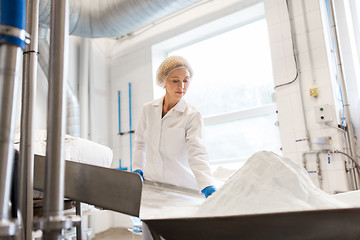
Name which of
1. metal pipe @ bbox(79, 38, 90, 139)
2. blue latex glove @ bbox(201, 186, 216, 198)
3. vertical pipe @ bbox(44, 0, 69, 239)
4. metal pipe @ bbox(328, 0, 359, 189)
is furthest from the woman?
metal pipe @ bbox(79, 38, 90, 139)

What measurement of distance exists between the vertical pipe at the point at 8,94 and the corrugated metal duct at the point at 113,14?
2491 millimetres

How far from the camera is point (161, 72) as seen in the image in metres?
1.69

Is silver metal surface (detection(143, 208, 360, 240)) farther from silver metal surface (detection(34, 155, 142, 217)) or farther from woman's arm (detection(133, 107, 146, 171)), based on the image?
woman's arm (detection(133, 107, 146, 171))

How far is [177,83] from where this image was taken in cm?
159

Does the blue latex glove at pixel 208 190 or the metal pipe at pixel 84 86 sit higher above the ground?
the metal pipe at pixel 84 86

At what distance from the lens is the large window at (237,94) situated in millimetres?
3055

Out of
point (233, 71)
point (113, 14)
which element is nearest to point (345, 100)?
point (233, 71)

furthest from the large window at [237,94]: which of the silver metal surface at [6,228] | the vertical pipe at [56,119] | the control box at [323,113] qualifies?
the silver metal surface at [6,228]

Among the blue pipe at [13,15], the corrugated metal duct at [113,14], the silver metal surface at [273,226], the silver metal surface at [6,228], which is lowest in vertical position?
the silver metal surface at [273,226]

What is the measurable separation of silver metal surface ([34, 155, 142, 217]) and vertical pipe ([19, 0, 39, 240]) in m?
0.10

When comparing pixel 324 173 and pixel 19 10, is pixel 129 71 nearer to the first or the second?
pixel 324 173

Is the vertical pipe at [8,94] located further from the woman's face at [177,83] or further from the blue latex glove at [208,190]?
the woman's face at [177,83]

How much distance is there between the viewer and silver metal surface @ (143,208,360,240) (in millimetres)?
448

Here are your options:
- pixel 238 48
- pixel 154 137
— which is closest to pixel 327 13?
pixel 238 48
